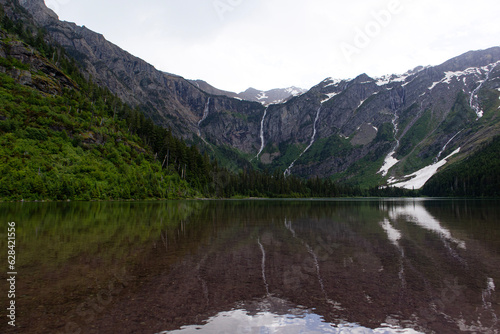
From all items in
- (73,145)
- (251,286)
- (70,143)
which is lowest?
(251,286)

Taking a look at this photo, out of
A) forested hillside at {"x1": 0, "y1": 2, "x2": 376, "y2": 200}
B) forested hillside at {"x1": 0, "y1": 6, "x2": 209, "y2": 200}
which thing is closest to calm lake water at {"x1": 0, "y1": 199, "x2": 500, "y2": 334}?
forested hillside at {"x1": 0, "y1": 2, "x2": 376, "y2": 200}

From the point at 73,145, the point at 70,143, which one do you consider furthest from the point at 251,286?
the point at 73,145

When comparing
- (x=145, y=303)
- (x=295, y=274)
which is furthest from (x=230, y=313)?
(x=295, y=274)

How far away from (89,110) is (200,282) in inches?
4265

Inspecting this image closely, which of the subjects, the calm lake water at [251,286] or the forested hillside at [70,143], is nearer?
the calm lake water at [251,286]

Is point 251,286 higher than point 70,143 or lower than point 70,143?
lower

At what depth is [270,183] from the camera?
592 ft

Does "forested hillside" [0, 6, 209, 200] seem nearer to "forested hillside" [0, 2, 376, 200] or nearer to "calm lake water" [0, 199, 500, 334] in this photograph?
"forested hillside" [0, 2, 376, 200]

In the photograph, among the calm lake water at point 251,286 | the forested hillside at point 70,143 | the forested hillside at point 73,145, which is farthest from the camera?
the forested hillside at point 73,145

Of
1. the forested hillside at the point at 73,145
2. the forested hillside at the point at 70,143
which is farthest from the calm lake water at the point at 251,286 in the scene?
the forested hillside at the point at 70,143

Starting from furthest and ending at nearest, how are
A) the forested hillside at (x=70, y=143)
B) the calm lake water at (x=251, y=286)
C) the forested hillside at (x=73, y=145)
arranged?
the forested hillside at (x=73, y=145) → the forested hillside at (x=70, y=143) → the calm lake water at (x=251, y=286)

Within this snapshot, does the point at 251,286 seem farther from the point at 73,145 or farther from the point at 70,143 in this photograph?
the point at 73,145

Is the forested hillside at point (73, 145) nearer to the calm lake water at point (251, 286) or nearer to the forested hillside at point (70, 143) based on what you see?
the forested hillside at point (70, 143)

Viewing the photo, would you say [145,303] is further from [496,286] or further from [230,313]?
[496,286]
